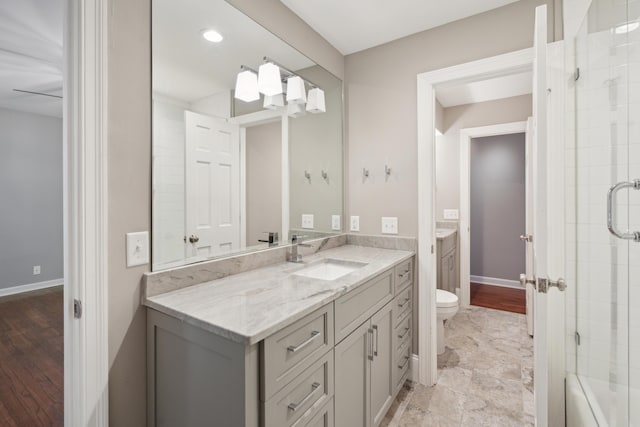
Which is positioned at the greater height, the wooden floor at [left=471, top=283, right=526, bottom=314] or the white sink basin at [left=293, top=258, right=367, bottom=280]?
the white sink basin at [left=293, top=258, right=367, bottom=280]

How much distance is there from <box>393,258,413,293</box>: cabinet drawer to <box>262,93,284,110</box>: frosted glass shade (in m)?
1.24

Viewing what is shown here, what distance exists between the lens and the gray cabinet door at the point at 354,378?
49.6 inches

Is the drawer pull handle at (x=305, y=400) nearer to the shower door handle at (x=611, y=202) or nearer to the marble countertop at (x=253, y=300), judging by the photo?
the marble countertop at (x=253, y=300)

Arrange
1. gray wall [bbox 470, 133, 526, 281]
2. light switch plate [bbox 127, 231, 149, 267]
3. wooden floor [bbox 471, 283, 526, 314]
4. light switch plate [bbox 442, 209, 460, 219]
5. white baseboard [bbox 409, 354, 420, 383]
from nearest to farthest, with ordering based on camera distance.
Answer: light switch plate [bbox 127, 231, 149, 267] → white baseboard [bbox 409, 354, 420, 383] → wooden floor [bbox 471, 283, 526, 314] → light switch plate [bbox 442, 209, 460, 219] → gray wall [bbox 470, 133, 526, 281]

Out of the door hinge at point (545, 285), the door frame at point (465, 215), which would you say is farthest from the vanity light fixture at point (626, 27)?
the door frame at point (465, 215)

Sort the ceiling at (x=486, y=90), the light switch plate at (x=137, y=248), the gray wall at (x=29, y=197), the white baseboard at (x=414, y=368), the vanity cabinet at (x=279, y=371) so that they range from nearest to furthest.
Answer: the vanity cabinet at (x=279, y=371), the light switch plate at (x=137, y=248), the white baseboard at (x=414, y=368), the ceiling at (x=486, y=90), the gray wall at (x=29, y=197)

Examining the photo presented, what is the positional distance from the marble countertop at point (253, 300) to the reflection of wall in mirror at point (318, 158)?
0.67 m

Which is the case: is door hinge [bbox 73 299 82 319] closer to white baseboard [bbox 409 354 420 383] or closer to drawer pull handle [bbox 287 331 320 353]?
drawer pull handle [bbox 287 331 320 353]

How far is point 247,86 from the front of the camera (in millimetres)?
1696

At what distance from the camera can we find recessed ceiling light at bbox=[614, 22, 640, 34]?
133 cm

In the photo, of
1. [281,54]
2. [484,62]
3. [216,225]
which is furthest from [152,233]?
[484,62]

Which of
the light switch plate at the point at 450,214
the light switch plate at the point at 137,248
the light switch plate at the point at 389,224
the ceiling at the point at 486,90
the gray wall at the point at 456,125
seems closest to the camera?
the light switch plate at the point at 137,248

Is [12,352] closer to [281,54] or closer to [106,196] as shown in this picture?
[106,196]

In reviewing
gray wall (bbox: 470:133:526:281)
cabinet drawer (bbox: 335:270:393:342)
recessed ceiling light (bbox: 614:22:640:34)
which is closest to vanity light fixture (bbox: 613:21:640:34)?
recessed ceiling light (bbox: 614:22:640:34)
